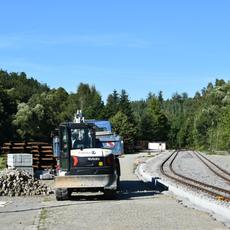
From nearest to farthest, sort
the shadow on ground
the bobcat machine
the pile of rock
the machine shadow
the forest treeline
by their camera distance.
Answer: the shadow on ground → the bobcat machine → the machine shadow → the pile of rock → the forest treeline

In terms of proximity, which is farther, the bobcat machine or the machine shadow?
the machine shadow

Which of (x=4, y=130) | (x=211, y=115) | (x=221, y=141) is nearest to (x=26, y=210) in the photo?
(x=4, y=130)

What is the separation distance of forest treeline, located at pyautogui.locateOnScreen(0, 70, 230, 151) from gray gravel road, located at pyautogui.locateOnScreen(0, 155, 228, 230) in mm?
61183

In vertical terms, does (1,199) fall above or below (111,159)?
below

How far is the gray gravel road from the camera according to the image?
14023 mm

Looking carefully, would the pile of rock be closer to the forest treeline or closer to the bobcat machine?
the bobcat machine

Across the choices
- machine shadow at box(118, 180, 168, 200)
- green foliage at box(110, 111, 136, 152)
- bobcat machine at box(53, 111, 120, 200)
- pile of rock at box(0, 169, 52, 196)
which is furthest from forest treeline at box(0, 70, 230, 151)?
bobcat machine at box(53, 111, 120, 200)

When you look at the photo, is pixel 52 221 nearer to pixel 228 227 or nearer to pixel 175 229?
pixel 175 229

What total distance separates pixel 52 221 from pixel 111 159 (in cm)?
620

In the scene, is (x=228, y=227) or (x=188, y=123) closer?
(x=228, y=227)

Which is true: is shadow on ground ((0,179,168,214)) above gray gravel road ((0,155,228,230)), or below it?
above

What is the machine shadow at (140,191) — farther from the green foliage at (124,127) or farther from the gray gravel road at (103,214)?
the green foliage at (124,127)

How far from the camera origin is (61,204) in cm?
1942

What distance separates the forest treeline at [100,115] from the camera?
9219cm
